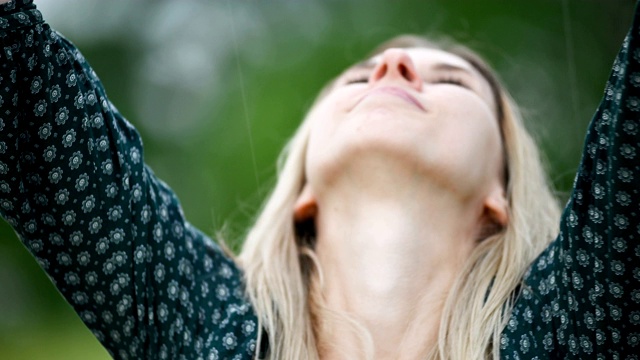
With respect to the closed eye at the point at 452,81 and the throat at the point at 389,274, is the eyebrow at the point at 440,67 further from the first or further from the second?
the throat at the point at 389,274

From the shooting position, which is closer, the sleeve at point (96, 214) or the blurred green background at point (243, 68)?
the sleeve at point (96, 214)

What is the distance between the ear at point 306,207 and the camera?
2109 mm

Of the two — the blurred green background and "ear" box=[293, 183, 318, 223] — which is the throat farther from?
the blurred green background

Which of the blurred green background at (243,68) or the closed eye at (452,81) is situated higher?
the closed eye at (452,81)

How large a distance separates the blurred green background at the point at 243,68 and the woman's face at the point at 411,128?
2181 mm

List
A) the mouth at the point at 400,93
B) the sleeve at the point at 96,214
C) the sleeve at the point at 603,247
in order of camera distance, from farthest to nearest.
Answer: the mouth at the point at 400,93 < the sleeve at the point at 96,214 < the sleeve at the point at 603,247

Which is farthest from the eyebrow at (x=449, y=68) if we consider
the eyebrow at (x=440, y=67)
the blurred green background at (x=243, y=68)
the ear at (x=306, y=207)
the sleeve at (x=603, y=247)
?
the blurred green background at (x=243, y=68)

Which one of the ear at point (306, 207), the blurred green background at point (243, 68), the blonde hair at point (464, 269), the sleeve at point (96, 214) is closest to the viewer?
the sleeve at point (96, 214)

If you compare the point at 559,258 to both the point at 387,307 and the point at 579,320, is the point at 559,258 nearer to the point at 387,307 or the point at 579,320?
the point at 579,320

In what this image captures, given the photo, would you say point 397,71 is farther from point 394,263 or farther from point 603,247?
point 603,247

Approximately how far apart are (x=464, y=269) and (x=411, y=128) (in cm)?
27

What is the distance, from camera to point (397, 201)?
6.40 feet

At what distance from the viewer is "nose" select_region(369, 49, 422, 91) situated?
2033 millimetres

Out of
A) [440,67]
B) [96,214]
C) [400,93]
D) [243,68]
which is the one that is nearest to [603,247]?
Result: [400,93]
